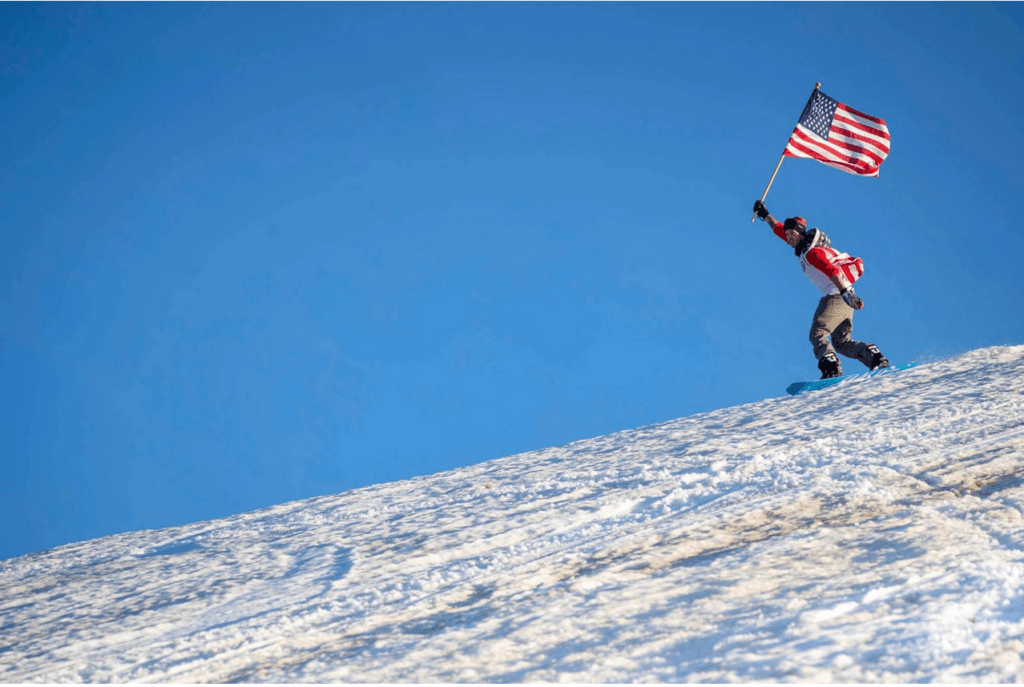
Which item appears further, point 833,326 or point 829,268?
point 833,326

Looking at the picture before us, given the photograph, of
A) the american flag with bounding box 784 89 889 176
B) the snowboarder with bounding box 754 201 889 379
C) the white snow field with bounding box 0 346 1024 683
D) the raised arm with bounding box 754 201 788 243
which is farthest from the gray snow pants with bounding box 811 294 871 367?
the white snow field with bounding box 0 346 1024 683

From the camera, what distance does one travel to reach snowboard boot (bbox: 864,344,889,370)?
8109 millimetres

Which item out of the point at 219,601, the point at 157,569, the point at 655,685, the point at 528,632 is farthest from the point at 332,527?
the point at 655,685

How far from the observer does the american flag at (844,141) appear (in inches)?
355

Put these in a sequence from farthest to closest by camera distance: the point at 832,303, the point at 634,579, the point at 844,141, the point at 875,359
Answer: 1. the point at 844,141
2. the point at 832,303
3. the point at 875,359
4. the point at 634,579

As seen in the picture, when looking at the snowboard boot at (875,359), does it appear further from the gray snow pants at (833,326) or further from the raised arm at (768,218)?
the raised arm at (768,218)

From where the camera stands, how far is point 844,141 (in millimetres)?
9039

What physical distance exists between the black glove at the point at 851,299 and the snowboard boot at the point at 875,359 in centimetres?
44

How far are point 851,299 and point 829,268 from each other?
41 centimetres

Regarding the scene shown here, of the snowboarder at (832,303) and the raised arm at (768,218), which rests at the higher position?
the raised arm at (768,218)

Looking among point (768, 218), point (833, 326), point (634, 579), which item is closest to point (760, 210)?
point (768, 218)

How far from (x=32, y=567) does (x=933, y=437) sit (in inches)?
267

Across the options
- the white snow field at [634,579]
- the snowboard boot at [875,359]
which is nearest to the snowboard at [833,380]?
the snowboard boot at [875,359]

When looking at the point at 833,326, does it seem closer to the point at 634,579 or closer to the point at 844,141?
the point at 844,141
